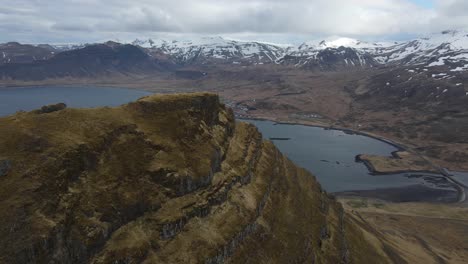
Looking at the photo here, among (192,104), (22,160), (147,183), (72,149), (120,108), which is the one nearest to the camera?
(22,160)

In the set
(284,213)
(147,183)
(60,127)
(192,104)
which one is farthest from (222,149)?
(60,127)

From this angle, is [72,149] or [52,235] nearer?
[52,235]

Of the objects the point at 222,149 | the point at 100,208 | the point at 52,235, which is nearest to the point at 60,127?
the point at 100,208

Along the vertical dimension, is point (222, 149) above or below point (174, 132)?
below

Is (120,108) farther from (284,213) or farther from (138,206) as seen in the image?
(284,213)

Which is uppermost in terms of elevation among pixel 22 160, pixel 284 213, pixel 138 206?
pixel 22 160

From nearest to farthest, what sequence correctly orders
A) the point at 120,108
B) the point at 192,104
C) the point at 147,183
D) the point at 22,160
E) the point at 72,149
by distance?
1. the point at 22,160
2. the point at 72,149
3. the point at 147,183
4. the point at 120,108
5. the point at 192,104
